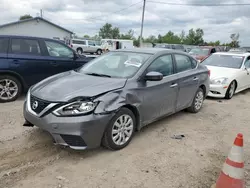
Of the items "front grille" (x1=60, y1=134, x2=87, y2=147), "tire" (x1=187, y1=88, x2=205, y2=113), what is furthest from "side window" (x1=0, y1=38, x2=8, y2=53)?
"tire" (x1=187, y1=88, x2=205, y2=113)

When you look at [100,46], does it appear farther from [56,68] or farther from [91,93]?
[91,93]

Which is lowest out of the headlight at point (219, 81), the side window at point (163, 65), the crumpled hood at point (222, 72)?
the headlight at point (219, 81)

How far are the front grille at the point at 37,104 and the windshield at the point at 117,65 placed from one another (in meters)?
1.11

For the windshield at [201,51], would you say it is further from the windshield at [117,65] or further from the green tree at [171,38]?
the green tree at [171,38]

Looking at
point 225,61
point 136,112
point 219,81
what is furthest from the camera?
point 225,61

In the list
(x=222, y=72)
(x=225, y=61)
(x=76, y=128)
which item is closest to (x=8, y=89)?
(x=76, y=128)

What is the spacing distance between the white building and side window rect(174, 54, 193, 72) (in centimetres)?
2971

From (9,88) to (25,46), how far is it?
1131 millimetres

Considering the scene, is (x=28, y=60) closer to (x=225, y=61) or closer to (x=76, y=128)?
(x=76, y=128)

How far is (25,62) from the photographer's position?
612 centimetres

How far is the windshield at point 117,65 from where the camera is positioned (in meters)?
4.13

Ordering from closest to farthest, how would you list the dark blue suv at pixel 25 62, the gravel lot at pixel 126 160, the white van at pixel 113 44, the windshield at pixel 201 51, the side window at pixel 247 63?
the gravel lot at pixel 126 160 → the dark blue suv at pixel 25 62 → the side window at pixel 247 63 → the windshield at pixel 201 51 → the white van at pixel 113 44

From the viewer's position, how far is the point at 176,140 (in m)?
4.29

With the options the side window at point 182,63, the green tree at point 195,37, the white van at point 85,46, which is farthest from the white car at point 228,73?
the green tree at point 195,37
